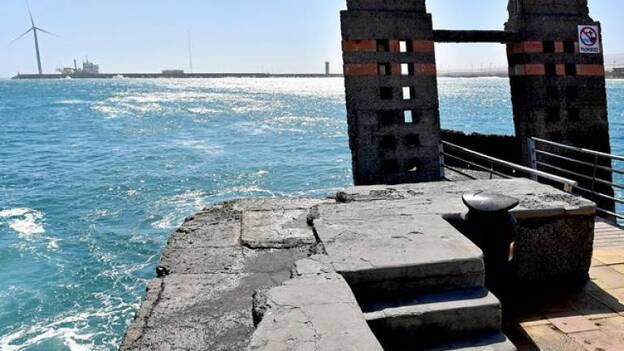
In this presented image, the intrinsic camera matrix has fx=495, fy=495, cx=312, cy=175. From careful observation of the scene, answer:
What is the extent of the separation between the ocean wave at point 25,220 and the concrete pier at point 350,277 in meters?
14.8

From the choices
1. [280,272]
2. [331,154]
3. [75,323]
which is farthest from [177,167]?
[280,272]

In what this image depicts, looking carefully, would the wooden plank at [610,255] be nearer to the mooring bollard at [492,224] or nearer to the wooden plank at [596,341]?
the wooden plank at [596,341]

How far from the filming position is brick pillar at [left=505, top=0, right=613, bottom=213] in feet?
36.6

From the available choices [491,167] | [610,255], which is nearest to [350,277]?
[610,255]

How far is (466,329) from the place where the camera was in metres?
3.16

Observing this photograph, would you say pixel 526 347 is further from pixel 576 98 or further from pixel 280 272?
pixel 576 98

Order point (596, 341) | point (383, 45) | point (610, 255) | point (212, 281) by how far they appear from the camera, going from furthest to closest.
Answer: point (383, 45)
point (610, 255)
point (596, 341)
point (212, 281)

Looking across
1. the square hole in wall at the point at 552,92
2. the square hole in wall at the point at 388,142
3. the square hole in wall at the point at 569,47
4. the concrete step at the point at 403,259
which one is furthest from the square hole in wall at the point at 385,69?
the concrete step at the point at 403,259

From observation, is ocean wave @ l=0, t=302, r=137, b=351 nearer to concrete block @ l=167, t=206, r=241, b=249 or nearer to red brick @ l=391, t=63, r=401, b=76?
concrete block @ l=167, t=206, r=241, b=249

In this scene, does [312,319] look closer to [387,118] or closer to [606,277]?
[606,277]

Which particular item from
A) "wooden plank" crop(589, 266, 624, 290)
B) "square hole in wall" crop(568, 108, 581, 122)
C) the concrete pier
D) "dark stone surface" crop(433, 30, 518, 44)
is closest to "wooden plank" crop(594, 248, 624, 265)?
"wooden plank" crop(589, 266, 624, 290)

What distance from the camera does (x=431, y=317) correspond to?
3084 mm

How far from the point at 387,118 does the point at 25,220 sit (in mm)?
14628

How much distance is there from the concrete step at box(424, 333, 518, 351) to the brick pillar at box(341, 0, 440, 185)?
730 cm
